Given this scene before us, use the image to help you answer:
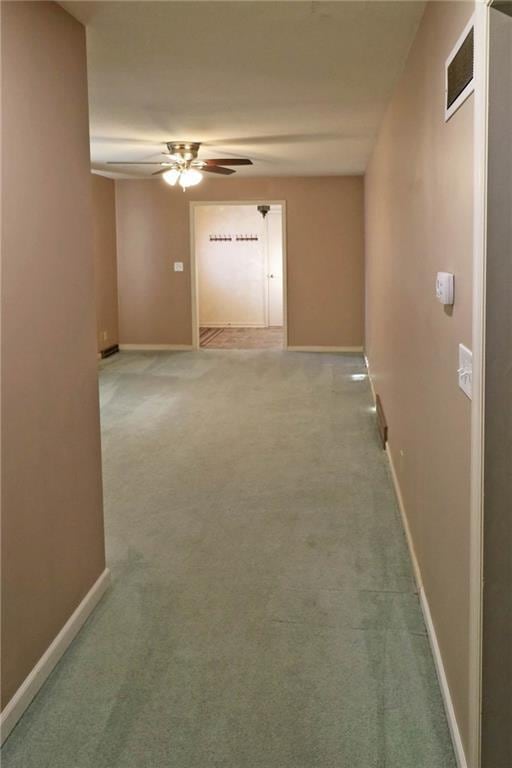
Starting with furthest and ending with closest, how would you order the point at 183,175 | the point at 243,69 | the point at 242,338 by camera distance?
the point at 242,338
the point at 183,175
the point at 243,69

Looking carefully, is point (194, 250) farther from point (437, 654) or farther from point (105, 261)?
point (437, 654)

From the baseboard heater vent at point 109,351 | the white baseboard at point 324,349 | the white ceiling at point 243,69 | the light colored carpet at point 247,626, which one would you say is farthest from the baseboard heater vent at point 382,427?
the baseboard heater vent at point 109,351

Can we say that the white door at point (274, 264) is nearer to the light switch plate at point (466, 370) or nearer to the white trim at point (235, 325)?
the white trim at point (235, 325)

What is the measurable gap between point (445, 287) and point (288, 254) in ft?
24.4

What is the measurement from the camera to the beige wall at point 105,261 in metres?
9.00

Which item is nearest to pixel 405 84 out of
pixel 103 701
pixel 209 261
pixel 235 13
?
pixel 235 13

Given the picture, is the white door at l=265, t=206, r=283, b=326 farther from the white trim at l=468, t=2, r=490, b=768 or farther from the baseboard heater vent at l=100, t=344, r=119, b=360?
the white trim at l=468, t=2, r=490, b=768

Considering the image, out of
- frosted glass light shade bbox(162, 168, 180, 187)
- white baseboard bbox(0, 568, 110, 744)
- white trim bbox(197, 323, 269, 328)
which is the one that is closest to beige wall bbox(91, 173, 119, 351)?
frosted glass light shade bbox(162, 168, 180, 187)

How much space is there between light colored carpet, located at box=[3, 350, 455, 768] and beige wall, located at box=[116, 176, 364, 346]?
4413mm

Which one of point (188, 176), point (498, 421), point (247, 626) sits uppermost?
point (188, 176)

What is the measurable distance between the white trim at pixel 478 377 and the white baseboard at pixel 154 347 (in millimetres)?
8244

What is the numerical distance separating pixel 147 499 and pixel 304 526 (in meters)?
0.94

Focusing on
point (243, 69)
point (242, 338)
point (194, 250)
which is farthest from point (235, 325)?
point (243, 69)

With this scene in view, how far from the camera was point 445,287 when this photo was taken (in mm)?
2131
